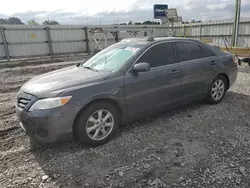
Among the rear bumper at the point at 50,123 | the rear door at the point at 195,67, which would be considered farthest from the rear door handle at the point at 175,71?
the rear bumper at the point at 50,123

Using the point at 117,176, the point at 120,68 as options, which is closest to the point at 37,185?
the point at 117,176

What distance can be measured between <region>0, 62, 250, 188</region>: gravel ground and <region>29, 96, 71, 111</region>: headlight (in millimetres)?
750

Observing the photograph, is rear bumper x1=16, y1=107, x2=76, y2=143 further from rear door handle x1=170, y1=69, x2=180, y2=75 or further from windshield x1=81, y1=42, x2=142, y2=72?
rear door handle x1=170, y1=69, x2=180, y2=75

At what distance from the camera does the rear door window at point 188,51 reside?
4086mm

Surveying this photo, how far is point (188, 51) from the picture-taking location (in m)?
4.23

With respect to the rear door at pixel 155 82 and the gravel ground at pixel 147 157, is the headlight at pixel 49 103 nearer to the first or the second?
the gravel ground at pixel 147 157

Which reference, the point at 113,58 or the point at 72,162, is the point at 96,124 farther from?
the point at 113,58

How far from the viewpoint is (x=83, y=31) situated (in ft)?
53.0

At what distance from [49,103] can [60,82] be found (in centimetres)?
44

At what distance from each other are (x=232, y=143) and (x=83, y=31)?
49.1 ft

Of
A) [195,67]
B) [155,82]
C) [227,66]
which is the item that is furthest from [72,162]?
[227,66]

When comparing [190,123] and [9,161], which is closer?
[9,161]

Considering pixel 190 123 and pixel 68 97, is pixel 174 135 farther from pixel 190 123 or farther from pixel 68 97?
pixel 68 97

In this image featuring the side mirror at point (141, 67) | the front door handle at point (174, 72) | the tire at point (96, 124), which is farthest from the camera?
the front door handle at point (174, 72)
